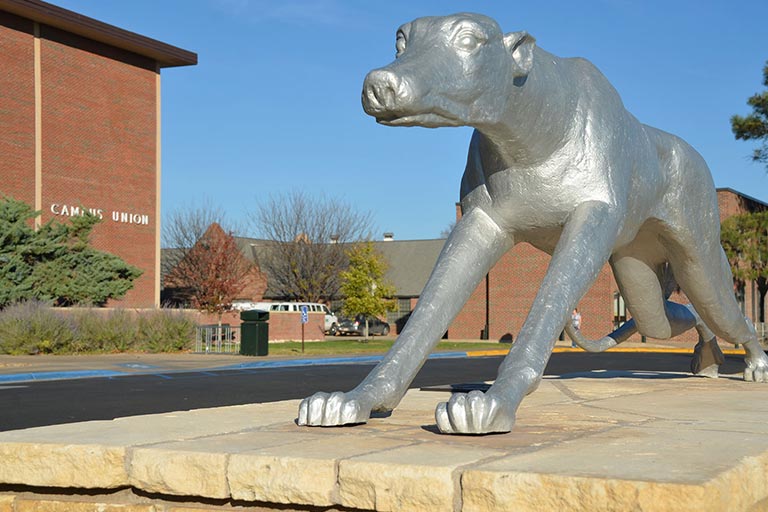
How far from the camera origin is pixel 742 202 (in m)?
38.7

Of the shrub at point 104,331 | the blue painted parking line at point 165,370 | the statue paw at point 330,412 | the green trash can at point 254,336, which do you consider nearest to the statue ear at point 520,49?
the statue paw at point 330,412

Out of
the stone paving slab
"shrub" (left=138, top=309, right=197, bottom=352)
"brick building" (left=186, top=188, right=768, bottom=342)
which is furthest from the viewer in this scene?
"brick building" (left=186, top=188, right=768, bottom=342)

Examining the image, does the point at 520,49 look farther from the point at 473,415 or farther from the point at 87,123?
the point at 87,123

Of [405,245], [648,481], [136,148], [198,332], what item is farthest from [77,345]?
[405,245]

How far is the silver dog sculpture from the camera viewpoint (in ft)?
13.2

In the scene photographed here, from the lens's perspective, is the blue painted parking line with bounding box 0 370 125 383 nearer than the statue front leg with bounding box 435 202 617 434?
No

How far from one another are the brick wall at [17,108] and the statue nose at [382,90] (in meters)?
28.4

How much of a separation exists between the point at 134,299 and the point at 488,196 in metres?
30.7

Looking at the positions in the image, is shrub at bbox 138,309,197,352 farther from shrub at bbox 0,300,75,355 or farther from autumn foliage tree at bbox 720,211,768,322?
autumn foliage tree at bbox 720,211,768,322

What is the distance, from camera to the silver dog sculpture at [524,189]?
403cm

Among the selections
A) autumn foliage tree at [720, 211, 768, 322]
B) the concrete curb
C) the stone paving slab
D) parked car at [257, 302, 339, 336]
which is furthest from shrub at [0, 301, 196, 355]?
autumn foliage tree at [720, 211, 768, 322]

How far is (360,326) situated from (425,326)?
41.7 m

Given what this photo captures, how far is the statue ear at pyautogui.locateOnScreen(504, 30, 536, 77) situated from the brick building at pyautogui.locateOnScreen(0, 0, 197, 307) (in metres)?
28.1

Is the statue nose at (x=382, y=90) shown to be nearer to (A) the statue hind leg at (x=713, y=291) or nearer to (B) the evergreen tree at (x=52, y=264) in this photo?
(A) the statue hind leg at (x=713, y=291)
